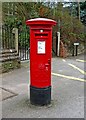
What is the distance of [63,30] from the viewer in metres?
14.0

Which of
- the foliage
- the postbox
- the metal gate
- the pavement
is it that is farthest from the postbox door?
the foliage

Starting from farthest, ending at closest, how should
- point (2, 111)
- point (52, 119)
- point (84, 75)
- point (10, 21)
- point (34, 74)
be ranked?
point (10, 21) < point (84, 75) < point (34, 74) < point (2, 111) < point (52, 119)

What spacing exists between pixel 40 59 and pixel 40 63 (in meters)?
0.08

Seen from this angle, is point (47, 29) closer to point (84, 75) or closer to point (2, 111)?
point (2, 111)

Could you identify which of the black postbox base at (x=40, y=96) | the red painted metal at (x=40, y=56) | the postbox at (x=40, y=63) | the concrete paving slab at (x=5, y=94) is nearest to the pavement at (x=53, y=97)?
the concrete paving slab at (x=5, y=94)

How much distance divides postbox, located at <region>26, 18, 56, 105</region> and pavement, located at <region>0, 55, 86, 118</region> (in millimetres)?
228

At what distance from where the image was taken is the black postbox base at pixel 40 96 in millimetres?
4801

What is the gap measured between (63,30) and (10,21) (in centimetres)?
324

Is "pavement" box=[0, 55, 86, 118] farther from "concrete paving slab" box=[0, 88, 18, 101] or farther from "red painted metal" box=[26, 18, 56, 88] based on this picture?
"red painted metal" box=[26, 18, 56, 88]

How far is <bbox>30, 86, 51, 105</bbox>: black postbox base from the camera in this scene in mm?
4801

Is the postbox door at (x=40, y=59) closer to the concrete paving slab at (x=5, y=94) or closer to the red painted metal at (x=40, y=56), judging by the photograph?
the red painted metal at (x=40, y=56)

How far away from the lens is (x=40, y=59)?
15.6ft

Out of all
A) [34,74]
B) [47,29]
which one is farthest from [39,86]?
[47,29]

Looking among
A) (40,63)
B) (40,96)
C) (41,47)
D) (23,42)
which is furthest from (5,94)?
(23,42)
